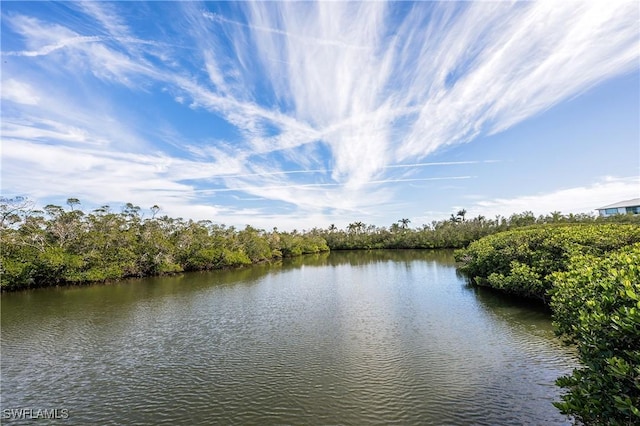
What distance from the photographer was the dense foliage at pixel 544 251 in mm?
14344

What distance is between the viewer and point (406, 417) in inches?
300

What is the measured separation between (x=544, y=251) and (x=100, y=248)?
1533 inches

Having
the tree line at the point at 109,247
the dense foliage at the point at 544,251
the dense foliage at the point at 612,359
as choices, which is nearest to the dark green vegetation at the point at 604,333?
the dense foliage at the point at 612,359

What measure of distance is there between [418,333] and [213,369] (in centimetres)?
839

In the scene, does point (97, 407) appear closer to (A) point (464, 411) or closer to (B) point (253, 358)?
(B) point (253, 358)

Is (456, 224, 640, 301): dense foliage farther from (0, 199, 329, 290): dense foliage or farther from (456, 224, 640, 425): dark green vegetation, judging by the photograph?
(0, 199, 329, 290): dense foliage

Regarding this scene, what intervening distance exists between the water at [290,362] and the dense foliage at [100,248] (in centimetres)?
943

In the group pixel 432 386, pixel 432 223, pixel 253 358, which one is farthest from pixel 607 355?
pixel 432 223

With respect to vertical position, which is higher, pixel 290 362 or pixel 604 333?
pixel 604 333

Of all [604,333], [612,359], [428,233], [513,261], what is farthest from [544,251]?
[428,233]

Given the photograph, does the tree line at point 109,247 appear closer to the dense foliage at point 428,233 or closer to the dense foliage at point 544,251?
the dense foliage at point 428,233

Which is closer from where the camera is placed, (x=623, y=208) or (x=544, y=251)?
(x=544, y=251)

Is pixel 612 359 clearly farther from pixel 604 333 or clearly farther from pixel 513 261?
pixel 513 261

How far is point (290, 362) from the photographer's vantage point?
11.2 m
